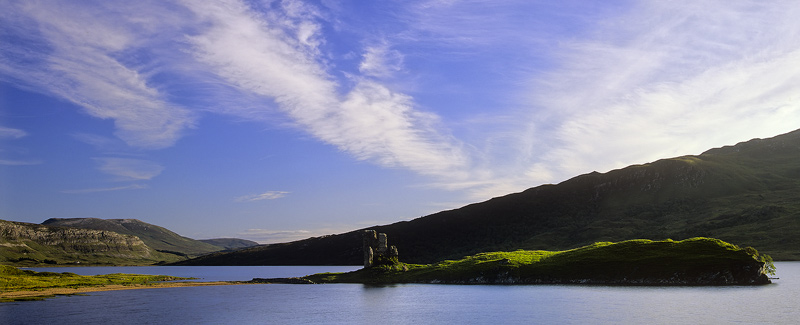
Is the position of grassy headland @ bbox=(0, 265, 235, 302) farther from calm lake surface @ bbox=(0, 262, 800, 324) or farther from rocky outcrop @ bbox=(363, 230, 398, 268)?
rocky outcrop @ bbox=(363, 230, 398, 268)

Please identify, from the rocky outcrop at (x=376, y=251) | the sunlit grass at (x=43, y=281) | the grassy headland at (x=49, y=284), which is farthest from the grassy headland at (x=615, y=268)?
the sunlit grass at (x=43, y=281)

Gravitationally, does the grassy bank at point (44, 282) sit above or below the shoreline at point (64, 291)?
above

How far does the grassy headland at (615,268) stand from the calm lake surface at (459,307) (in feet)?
27.0

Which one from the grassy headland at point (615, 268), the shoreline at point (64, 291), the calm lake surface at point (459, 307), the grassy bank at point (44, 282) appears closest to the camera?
the calm lake surface at point (459, 307)

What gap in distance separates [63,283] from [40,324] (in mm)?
88601

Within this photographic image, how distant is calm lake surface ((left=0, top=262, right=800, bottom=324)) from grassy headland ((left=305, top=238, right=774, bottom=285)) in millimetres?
8243

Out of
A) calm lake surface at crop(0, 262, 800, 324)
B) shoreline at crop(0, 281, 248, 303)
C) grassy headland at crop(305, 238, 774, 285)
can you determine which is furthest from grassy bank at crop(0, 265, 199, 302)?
grassy headland at crop(305, 238, 774, 285)

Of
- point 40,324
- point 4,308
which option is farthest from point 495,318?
point 4,308

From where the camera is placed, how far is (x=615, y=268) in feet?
414

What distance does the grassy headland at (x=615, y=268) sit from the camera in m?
112

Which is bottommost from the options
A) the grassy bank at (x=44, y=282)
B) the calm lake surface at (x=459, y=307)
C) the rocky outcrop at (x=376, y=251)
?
the calm lake surface at (x=459, y=307)

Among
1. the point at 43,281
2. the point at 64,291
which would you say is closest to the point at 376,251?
the point at 64,291

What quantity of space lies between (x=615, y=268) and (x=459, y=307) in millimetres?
55873

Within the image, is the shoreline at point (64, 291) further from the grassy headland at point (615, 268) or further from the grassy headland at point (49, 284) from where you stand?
the grassy headland at point (615, 268)
